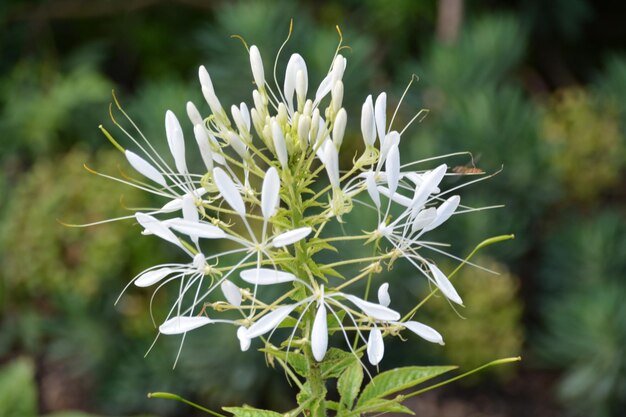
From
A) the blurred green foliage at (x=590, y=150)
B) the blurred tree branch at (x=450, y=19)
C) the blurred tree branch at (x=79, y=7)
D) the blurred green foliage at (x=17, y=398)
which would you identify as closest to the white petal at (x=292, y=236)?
the blurred green foliage at (x=17, y=398)

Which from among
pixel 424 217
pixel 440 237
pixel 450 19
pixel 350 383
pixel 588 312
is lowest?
pixel 588 312

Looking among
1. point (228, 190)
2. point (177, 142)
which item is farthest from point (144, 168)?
point (228, 190)

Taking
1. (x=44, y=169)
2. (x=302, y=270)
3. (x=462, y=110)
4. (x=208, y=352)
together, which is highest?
(x=302, y=270)

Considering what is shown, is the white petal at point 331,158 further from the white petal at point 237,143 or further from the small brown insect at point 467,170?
the small brown insect at point 467,170

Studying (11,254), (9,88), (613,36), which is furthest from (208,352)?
(613,36)

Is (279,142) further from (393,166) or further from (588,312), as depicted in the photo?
(588,312)

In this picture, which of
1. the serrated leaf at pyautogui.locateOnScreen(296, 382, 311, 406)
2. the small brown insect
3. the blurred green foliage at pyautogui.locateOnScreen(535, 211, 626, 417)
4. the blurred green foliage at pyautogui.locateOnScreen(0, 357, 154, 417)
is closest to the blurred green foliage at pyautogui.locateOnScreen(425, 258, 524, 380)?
the blurred green foliage at pyautogui.locateOnScreen(535, 211, 626, 417)

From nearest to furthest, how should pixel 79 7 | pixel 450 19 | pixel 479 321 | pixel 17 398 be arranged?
pixel 17 398, pixel 479 321, pixel 450 19, pixel 79 7

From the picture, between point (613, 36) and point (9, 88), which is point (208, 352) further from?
point (613, 36)
